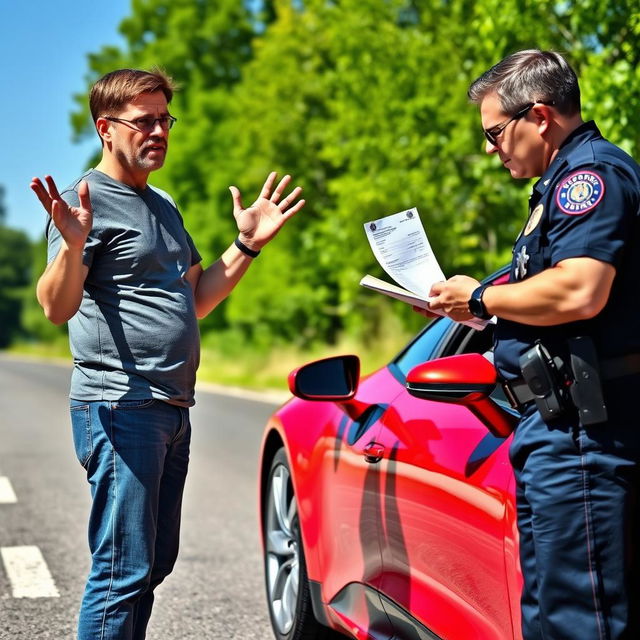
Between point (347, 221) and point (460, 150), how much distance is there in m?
6.38

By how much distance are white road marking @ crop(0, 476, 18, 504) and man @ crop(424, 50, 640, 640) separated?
6.61m

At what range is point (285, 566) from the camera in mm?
4684

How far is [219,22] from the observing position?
42.4 meters

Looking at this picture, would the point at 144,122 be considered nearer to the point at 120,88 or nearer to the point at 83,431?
the point at 120,88

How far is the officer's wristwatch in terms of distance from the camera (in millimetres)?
2643

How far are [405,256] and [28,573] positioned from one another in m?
3.67

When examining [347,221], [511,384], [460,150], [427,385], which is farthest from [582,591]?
[347,221]

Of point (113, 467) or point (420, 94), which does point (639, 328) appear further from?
point (420, 94)

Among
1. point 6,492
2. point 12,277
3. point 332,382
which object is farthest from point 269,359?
point 12,277

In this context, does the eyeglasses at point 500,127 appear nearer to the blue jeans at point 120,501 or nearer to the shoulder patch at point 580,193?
the shoulder patch at point 580,193

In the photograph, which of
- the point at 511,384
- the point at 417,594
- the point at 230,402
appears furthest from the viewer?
the point at 230,402

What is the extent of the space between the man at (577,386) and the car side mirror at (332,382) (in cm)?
150

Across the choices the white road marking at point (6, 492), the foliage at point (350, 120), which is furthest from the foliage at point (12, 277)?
the white road marking at point (6, 492)

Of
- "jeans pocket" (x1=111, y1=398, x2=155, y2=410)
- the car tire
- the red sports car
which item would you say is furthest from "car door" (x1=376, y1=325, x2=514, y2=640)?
the car tire
